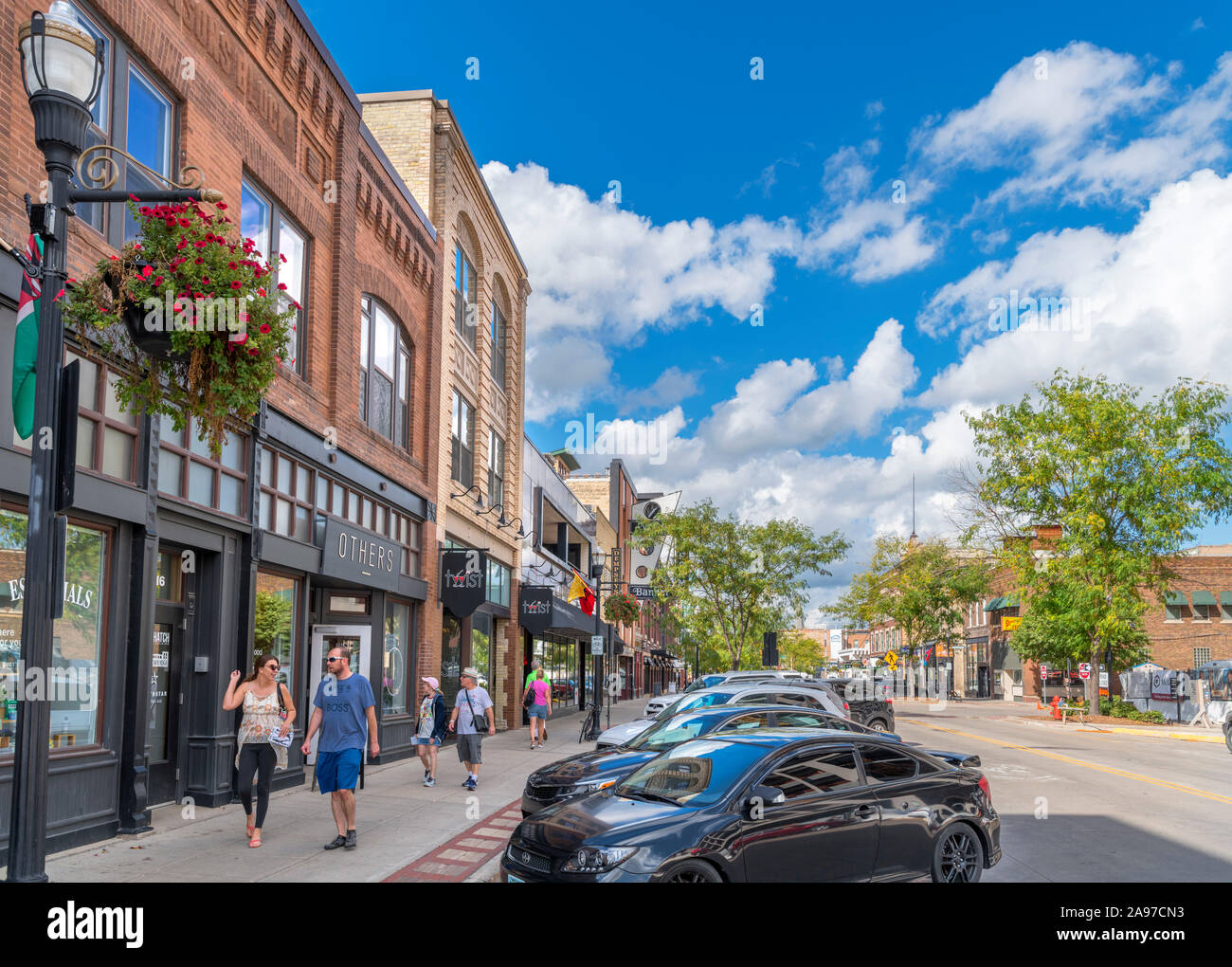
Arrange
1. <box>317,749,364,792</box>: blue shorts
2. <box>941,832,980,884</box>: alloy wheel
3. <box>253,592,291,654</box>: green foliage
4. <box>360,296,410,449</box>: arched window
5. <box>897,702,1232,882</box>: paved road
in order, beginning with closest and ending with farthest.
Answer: <box>941,832,980,884</box>: alloy wheel
<box>897,702,1232,882</box>: paved road
<box>317,749,364,792</box>: blue shorts
<box>253,592,291,654</box>: green foliage
<box>360,296,410,449</box>: arched window

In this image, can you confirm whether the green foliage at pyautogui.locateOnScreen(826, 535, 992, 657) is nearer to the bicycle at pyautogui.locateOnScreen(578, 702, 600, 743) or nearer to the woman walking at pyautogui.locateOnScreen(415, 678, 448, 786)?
the bicycle at pyautogui.locateOnScreen(578, 702, 600, 743)

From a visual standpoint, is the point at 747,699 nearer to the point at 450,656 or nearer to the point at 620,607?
the point at 450,656

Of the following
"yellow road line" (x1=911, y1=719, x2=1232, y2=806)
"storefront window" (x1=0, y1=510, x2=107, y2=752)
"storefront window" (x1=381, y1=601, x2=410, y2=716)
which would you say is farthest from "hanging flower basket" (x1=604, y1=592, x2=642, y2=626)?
"storefront window" (x1=0, y1=510, x2=107, y2=752)

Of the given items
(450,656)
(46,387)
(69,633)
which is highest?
(46,387)

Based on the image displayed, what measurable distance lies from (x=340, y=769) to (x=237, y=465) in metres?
5.06

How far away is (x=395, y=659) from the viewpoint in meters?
18.7

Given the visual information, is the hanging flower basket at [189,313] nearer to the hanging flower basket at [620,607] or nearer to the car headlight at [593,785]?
the car headlight at [593,785]

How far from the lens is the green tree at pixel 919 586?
209 ft

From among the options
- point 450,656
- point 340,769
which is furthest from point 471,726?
point 450,656

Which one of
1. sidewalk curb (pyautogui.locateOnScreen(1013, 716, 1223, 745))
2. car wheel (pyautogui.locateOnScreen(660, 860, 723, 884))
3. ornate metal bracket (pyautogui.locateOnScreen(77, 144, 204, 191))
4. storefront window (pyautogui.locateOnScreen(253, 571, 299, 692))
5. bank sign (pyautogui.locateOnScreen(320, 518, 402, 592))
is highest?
ornate metal bracket (pyautogui.locateOnScreen(77, 144, 204, 191))

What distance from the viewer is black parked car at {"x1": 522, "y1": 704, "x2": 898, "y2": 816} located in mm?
10156

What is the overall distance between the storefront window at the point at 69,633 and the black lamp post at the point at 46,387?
2762mm

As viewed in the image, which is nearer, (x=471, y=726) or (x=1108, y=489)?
(x=471, y=726)

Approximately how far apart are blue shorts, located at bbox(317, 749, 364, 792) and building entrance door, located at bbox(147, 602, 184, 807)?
2951 millimetres
